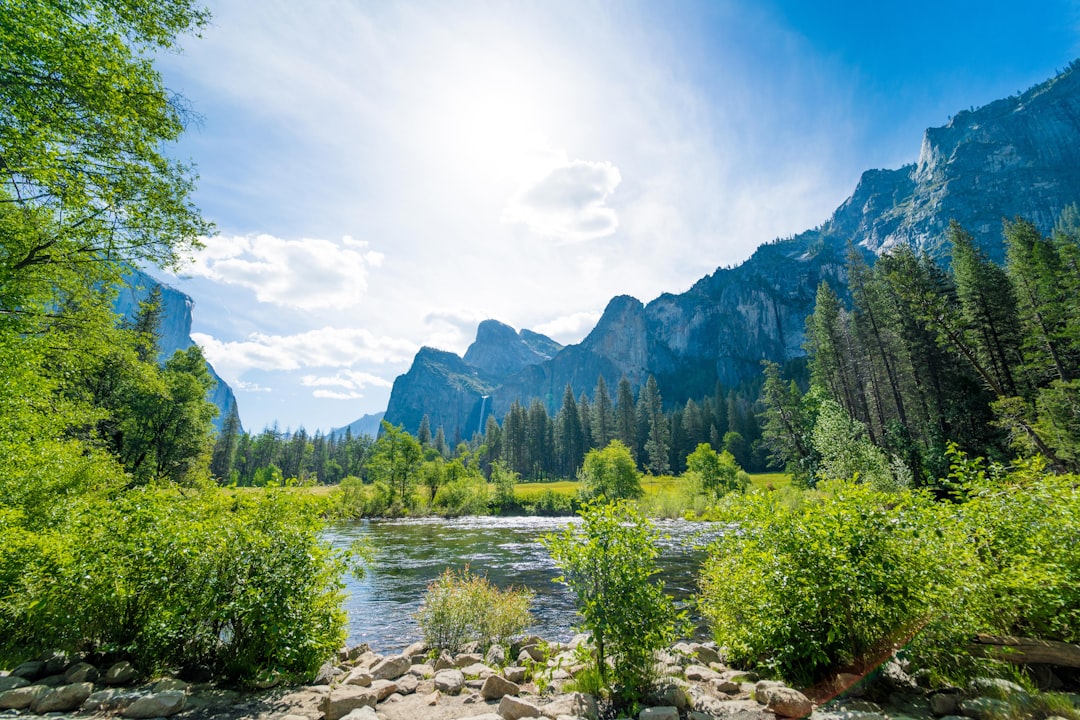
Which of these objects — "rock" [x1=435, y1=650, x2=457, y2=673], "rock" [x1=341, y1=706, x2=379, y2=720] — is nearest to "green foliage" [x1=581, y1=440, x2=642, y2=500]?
"rock" [x1=435, y1=650, x2=457, y2=673]

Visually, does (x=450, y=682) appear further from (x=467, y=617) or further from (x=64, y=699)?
(x=64, y=699)

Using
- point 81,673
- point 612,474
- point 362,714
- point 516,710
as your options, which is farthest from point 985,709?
point 612,474

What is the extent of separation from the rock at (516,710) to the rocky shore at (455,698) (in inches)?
0.4

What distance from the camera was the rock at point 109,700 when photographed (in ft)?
17.0

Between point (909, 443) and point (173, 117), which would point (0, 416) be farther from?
point (909, 443)

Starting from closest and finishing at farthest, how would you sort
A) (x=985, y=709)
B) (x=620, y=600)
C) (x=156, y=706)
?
(x=985, y=709) < (x=156, y=706) < (x=620, y=600)

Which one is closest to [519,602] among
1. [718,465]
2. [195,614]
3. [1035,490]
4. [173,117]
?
[195,614]

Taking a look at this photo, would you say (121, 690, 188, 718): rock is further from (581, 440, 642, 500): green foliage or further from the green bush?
(581, 440, 642, 500): green foliage

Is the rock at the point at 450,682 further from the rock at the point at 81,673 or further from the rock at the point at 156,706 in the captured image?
the rock at the point at 81,673

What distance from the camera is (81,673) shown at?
5996 millimetres

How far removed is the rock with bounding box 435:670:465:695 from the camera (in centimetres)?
723

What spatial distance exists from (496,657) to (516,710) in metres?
4.01

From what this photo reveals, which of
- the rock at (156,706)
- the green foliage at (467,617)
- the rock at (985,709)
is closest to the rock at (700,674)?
the rock at (985,709)

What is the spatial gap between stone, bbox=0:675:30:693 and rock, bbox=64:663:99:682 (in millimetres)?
400
